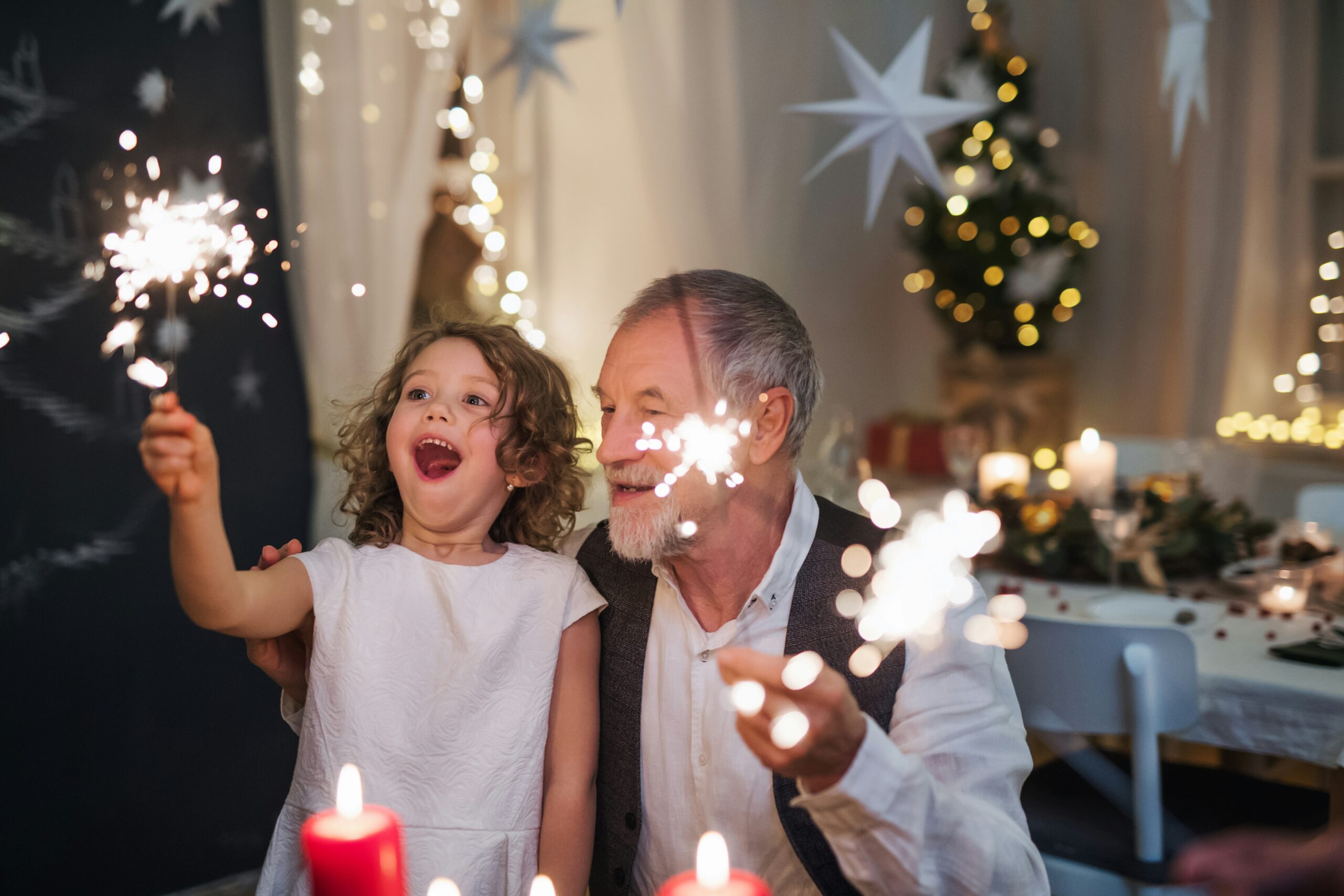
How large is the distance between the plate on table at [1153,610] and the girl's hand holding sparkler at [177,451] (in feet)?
5.59

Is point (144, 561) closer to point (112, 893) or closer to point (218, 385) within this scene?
point (218, 385)

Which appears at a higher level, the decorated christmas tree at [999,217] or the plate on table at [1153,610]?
the decorated christmas tree at [999,217]

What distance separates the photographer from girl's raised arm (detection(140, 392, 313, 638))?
35.4 inches

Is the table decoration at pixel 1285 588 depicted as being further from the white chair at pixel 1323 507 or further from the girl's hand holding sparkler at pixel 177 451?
the girl's hand holding sparkler at pixel 177 451

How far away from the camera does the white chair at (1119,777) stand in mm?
1604

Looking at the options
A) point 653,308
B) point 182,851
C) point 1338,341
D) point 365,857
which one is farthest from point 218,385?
point 1338,341

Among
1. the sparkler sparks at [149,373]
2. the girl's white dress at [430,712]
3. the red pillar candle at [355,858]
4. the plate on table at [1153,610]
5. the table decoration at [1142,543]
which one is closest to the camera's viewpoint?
the red pillar candle at [355,858]

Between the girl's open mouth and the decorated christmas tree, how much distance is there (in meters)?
3.52

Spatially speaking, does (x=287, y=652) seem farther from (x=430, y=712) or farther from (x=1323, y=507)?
(x=1323, y=507)

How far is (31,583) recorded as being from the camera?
8.68 feet

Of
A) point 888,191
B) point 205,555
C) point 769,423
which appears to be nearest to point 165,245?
point 205,555

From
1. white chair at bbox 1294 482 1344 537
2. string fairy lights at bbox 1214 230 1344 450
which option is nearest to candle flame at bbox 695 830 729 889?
white chair at bbox 1294 482 1344 537

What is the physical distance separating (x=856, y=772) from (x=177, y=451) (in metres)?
0.68

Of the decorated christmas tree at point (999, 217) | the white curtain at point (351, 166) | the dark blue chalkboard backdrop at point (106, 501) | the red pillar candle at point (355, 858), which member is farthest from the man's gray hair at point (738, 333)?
the decorated christmas tree at point (999, 217)
